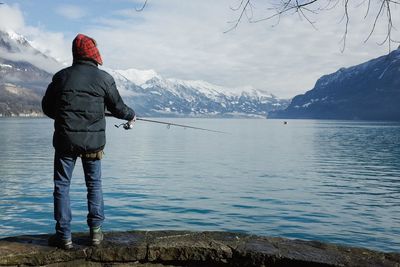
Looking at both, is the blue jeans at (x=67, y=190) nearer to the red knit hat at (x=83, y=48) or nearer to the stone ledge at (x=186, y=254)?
the stone ledge at (x=186, y=254)

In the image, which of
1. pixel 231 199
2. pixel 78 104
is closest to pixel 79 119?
pixel 78 104

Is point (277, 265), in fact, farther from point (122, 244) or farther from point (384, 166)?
point (384, 166)

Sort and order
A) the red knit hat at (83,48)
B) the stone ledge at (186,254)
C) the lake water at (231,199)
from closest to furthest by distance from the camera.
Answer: the stone ledge at (186,254)
the red knit hat at (83,48)
the lake water at (231,199)

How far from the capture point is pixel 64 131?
228 inches

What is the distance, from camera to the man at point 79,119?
5.77m

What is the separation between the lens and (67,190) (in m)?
5.98

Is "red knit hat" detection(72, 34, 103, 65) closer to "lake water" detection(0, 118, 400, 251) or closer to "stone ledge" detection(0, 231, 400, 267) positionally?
"stone ledge" detection(0, 231, 400, 267)

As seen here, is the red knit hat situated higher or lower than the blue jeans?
higher

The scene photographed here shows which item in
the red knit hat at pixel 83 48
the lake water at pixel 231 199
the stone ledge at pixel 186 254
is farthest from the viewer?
the lake water at pixel 231 199

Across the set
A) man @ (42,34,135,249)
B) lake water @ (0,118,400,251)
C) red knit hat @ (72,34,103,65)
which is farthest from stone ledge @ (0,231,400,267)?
lake water @ (0,118,400,251)

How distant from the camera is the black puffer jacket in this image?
577 cm

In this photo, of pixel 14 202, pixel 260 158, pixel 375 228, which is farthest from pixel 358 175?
pixel 14 202

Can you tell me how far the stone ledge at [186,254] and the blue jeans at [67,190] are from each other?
316 mm

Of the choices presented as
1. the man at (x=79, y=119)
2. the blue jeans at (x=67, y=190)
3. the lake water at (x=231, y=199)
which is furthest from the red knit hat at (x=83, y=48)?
the lake water at (x=231, y=199)
